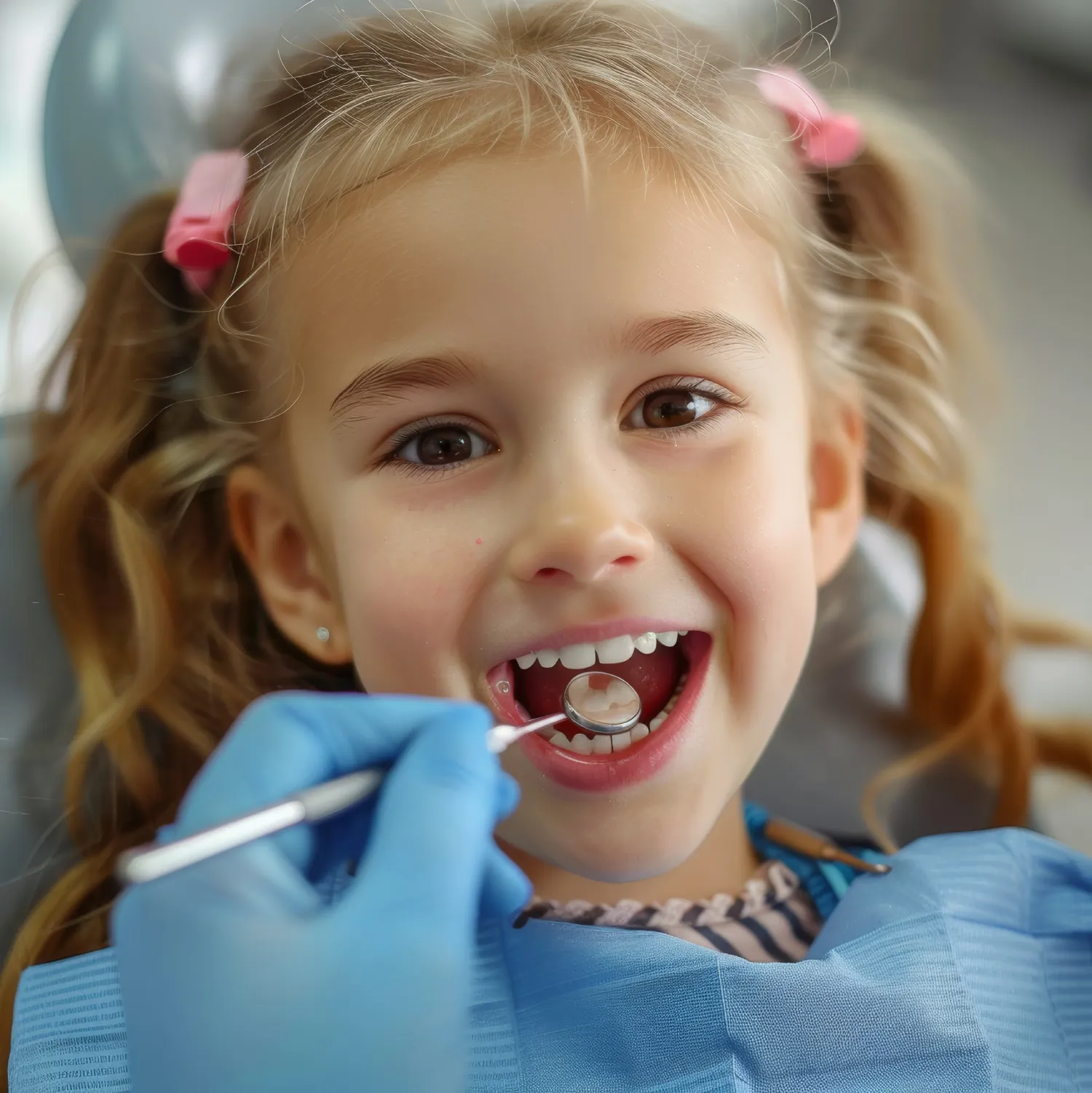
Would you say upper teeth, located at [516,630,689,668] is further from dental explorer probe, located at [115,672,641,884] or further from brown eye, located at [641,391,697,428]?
brown eye, located at [641,391,697,428]

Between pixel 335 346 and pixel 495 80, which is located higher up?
pixel 495 80

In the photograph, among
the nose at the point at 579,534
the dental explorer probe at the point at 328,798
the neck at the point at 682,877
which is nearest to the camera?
the dental explorer probe at the point at 328,798

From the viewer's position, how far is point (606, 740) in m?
0.81

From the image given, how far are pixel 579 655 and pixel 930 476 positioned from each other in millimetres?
599

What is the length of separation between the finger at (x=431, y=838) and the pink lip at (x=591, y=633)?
0.14 meters

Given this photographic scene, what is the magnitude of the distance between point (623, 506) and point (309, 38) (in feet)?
1.64

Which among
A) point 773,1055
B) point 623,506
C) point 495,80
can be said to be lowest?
point 773,1055

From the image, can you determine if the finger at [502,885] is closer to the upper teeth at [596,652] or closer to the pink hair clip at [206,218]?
the upper teeth at [596,652]

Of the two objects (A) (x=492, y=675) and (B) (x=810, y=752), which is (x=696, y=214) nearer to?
(A) (x=492, y=675)

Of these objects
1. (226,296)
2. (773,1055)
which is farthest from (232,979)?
(226,296)

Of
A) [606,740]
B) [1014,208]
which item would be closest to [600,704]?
[606,740]

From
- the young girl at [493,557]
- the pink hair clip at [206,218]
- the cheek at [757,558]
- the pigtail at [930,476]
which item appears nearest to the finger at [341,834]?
the young girl at [493,557]

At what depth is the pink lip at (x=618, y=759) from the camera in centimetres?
78

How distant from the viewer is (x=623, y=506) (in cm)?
77
